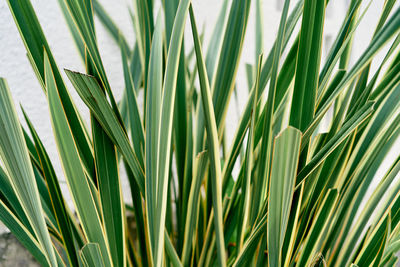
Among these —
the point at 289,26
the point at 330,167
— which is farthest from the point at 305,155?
the point at 289,26

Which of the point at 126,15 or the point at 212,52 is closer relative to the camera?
the point at 212,52

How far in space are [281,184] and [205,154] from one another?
0.12m

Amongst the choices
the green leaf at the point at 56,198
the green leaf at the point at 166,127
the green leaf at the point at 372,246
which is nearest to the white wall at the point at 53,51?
the green leaf at the point at 56,198

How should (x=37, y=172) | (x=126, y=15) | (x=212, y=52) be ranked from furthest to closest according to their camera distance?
1. (x=126, y=15)
2. (x=212, y=52)
3. (x=37, y=172)

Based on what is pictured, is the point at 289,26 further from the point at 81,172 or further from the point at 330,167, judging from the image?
the point at 81,172

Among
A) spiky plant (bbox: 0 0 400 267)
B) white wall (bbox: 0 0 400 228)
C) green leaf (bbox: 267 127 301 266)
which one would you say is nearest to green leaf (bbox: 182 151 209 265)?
spiky plant (bbox: 0 0 400 267)

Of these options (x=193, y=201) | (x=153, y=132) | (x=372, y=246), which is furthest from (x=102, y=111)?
(x=372, y=246)

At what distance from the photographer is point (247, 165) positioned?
362 mm

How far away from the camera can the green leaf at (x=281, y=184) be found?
0.25m

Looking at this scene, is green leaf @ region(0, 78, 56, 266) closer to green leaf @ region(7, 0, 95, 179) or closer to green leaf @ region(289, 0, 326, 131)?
green leaf @ region(7, 0, 95, 179)

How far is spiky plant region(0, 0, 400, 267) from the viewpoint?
0.29 metres

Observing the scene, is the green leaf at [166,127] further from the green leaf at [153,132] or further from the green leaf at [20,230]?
the green leaf at [20,230]

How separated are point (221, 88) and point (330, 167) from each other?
16 cm

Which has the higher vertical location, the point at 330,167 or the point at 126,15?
the point at 126,15
